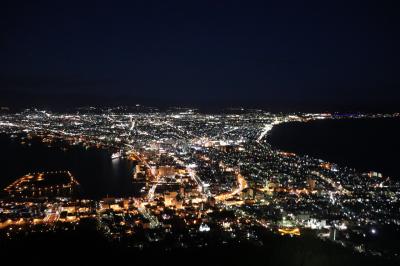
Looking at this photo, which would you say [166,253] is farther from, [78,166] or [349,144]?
[349,144]

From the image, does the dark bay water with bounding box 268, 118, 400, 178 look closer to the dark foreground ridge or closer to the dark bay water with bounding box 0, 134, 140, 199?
the dark foreground ridge

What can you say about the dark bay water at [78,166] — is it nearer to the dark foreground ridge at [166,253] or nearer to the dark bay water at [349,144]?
the dark foreground ridge at [166,253]

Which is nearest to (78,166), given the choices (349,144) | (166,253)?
(166,253)

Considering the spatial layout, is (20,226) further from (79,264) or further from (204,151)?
(204,151)

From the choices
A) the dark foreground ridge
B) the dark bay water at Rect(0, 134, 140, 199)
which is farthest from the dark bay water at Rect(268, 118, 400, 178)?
the dark bay water at Rect(0, 134, 140, 199)

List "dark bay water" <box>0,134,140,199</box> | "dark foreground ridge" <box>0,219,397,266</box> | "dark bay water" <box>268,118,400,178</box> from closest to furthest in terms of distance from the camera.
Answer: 1. "dark foreground ridge" <box>0,219,397,266</box>
2. "dark bay water" <box>0,134,140,199</box>
3. "dark bay water" <box>268,118,400,178</box>

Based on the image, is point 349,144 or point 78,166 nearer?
point 78,166
